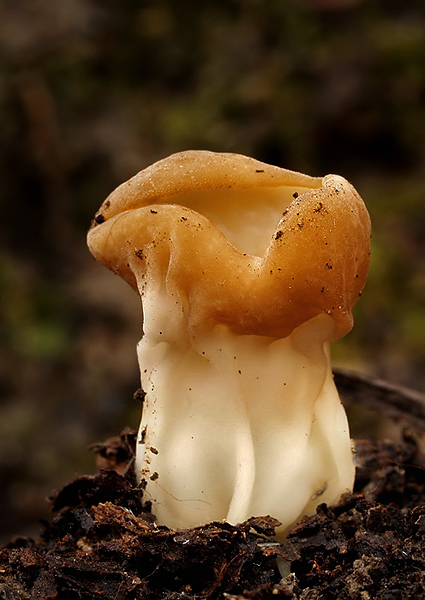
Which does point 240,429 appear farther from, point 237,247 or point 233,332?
point 237,247

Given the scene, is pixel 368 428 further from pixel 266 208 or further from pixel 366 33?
pixel 366 33

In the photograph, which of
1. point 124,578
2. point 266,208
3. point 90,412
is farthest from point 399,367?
point 124,578

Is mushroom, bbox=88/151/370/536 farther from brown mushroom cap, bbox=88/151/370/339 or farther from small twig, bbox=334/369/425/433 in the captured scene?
small twig, bbox=334/369/425/433

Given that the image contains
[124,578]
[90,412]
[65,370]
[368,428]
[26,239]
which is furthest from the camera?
[26,239]

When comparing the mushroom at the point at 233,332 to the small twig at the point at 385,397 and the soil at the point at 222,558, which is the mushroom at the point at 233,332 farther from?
the small twig at the point at 385,397

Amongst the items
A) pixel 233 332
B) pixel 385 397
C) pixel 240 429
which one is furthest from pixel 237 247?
pixel 385 397

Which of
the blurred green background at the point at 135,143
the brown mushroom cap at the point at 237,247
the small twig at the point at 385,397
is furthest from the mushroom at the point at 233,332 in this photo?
the blurred green background at the point at 135,143

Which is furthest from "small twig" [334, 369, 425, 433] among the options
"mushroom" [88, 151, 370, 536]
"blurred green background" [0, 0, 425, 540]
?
"blurred green background" [0, 0, 425, 540]
